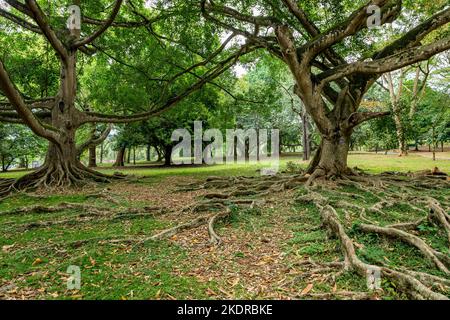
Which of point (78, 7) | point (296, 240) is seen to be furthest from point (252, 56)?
Result: point (296, 240)

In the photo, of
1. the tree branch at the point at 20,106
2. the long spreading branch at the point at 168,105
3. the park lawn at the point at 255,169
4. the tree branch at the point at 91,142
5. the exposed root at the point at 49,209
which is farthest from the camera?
the tree branch at the point at 91,142

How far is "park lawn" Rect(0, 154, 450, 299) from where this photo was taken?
2.90 metres

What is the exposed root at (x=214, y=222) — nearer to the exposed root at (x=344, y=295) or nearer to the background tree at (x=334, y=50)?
the exposed root at (x=344, y=295)

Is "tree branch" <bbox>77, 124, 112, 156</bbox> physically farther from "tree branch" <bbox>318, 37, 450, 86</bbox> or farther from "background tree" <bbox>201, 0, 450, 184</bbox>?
"tree branch" <bbox>318, 37, 450, 86</bbox>

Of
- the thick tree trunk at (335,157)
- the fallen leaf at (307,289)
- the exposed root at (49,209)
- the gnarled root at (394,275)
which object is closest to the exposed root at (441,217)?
the gnarled root at (394,275)

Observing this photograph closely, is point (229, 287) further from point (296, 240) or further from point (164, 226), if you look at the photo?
point (164, 226)

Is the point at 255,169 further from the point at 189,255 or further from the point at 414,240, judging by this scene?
the point at 414,240

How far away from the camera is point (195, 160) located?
25.6 metres

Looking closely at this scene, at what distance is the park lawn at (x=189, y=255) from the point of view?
9.53 feet

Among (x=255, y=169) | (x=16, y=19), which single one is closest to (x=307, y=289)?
(x=16, y=19)

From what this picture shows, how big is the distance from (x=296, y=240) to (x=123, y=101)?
11979 mm

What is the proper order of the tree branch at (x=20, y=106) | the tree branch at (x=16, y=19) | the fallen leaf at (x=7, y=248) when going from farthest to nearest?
1. the tree branch at (x=16, y=19)
2. the tree branch at (x=20, y=106)
3. the fallen leaf at (x=7, y=248)

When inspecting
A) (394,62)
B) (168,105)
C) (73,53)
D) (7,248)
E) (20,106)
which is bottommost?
(7,248)

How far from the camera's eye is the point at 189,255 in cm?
386
